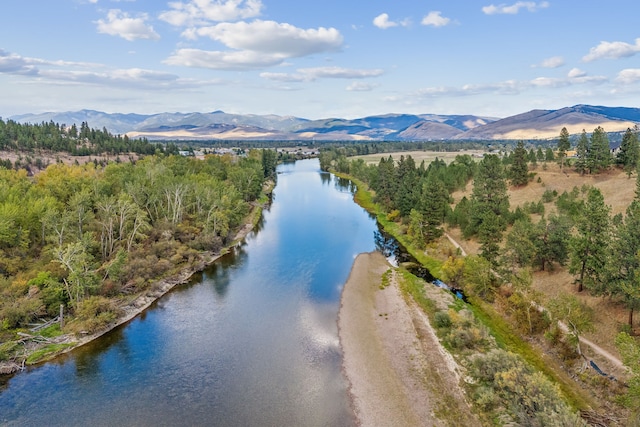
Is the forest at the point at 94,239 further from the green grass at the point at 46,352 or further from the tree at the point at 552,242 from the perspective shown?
the tree at the point at 552,242

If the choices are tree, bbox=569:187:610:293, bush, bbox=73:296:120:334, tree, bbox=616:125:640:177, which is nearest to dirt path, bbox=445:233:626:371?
tree, bbox=569:187:610:293

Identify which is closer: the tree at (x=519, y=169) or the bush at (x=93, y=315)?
the bush at (x=93, y=315)

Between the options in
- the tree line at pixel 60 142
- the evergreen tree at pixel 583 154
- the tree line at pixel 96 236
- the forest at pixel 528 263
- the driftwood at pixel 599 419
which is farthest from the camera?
the tree line at pixel 60 142

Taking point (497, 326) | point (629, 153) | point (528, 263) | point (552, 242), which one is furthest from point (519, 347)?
point (629, 153)

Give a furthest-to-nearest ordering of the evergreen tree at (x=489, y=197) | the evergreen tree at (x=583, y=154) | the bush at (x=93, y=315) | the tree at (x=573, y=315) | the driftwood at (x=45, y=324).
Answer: the evergreen tree at (x=583, y=154) → the evergreen tree at (x=489, y=197) → the bush at (x=93, y=315) → the driftwood at (x=45, y=324) → the tree at (x=573, y=315)

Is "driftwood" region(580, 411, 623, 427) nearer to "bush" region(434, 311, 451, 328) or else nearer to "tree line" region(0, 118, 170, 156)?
"bush" region(434, 311, 451, 328)

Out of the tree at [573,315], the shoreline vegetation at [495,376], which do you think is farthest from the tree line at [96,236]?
the tree at [573,315]
